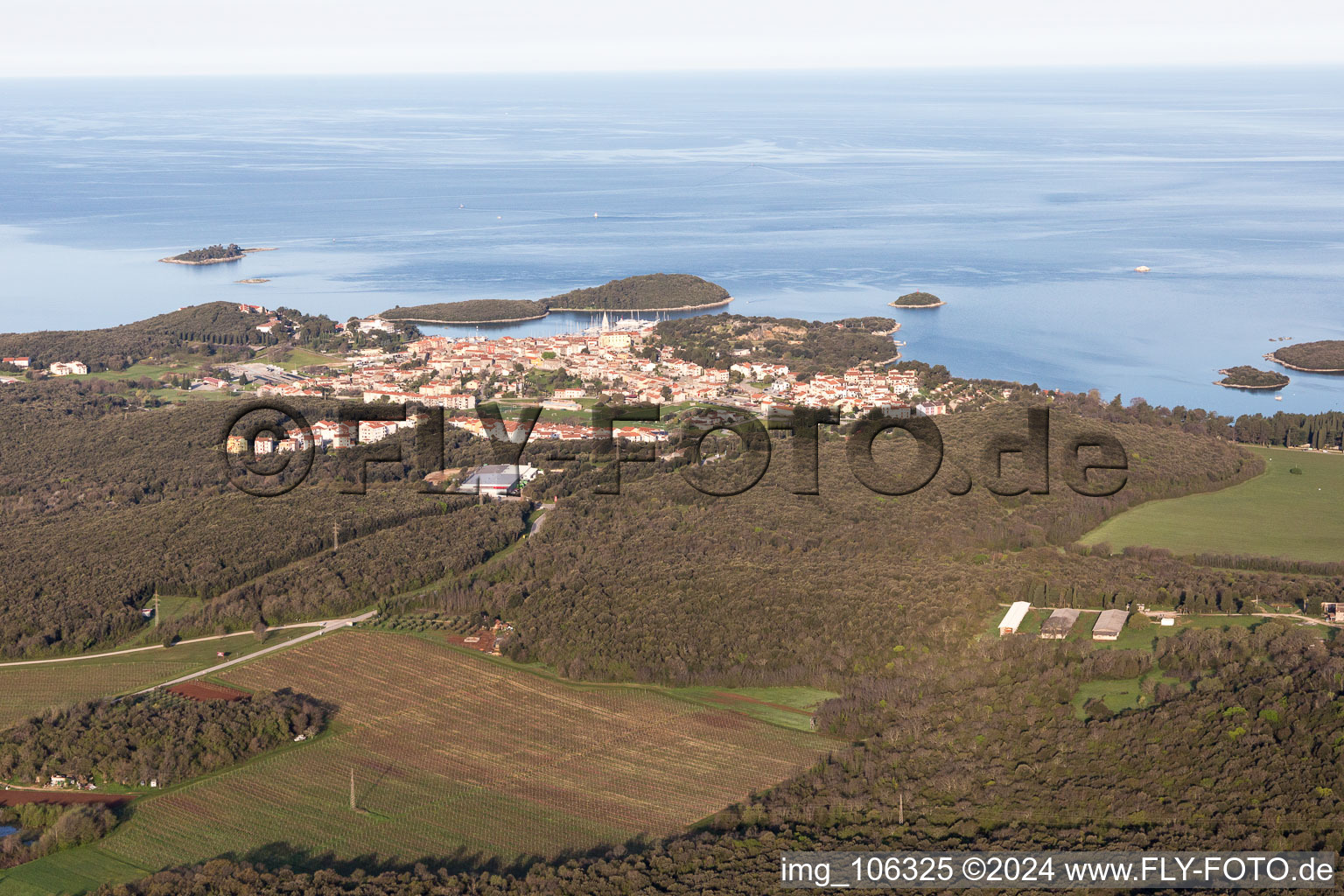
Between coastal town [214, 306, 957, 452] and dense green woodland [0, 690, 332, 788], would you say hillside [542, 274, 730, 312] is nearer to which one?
coastal town [214, 306, 957, 452]

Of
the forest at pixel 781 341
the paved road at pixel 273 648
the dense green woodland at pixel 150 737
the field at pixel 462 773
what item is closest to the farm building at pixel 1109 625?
the field at pixel 462 773

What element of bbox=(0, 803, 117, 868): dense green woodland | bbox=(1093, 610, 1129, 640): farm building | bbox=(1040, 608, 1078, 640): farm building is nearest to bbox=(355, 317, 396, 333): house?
bbox=(1040, 608, 1078, 640): farm building

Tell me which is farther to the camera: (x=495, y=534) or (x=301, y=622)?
(x=495, y=534)

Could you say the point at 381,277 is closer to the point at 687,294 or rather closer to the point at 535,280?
the point at 535,280

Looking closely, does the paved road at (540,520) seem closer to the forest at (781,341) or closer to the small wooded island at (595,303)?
the forest at (781,341)

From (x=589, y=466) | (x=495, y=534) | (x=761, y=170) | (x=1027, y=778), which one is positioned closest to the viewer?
(x=1027, y=778)

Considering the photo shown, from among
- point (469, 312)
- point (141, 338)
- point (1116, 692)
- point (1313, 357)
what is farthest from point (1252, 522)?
point (141, 338)

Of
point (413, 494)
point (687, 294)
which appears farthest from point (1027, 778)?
point (687, 294)
